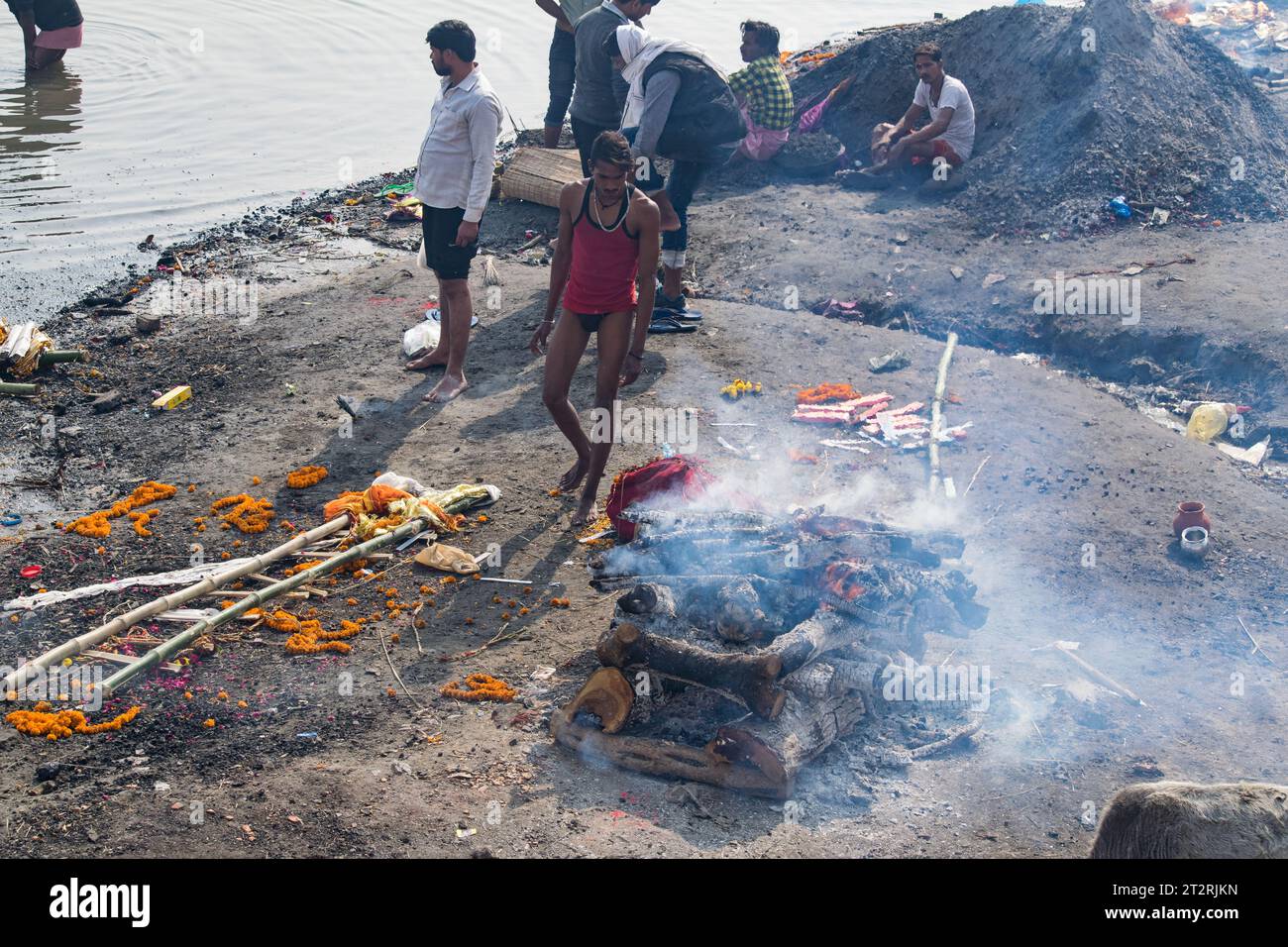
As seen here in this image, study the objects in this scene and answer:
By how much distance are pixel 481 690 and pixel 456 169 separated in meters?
4.15

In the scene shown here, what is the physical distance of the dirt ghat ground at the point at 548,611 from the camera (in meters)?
4.55

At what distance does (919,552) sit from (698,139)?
4.36 m

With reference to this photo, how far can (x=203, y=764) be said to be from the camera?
15.9ft

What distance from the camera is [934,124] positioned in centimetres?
1253

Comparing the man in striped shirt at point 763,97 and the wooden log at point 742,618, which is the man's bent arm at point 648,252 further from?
the man in striped shirt at point 763,97

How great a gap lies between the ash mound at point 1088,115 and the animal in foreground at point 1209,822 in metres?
8.59

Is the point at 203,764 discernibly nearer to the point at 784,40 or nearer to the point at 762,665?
the point at 762,665

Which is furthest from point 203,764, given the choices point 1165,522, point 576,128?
point 576,128

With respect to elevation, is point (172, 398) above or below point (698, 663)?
below

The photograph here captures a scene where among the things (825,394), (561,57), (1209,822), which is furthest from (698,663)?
(561,57)

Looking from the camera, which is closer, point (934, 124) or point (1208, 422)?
point (1208, 422)

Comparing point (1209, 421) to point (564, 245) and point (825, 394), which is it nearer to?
point (825, 394)

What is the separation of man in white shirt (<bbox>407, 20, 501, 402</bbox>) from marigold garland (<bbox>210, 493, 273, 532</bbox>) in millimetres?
1770

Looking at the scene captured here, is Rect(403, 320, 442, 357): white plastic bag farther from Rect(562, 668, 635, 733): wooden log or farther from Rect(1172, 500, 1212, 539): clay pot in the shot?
Rect(1172, 500, 1212, 539): clay pot
